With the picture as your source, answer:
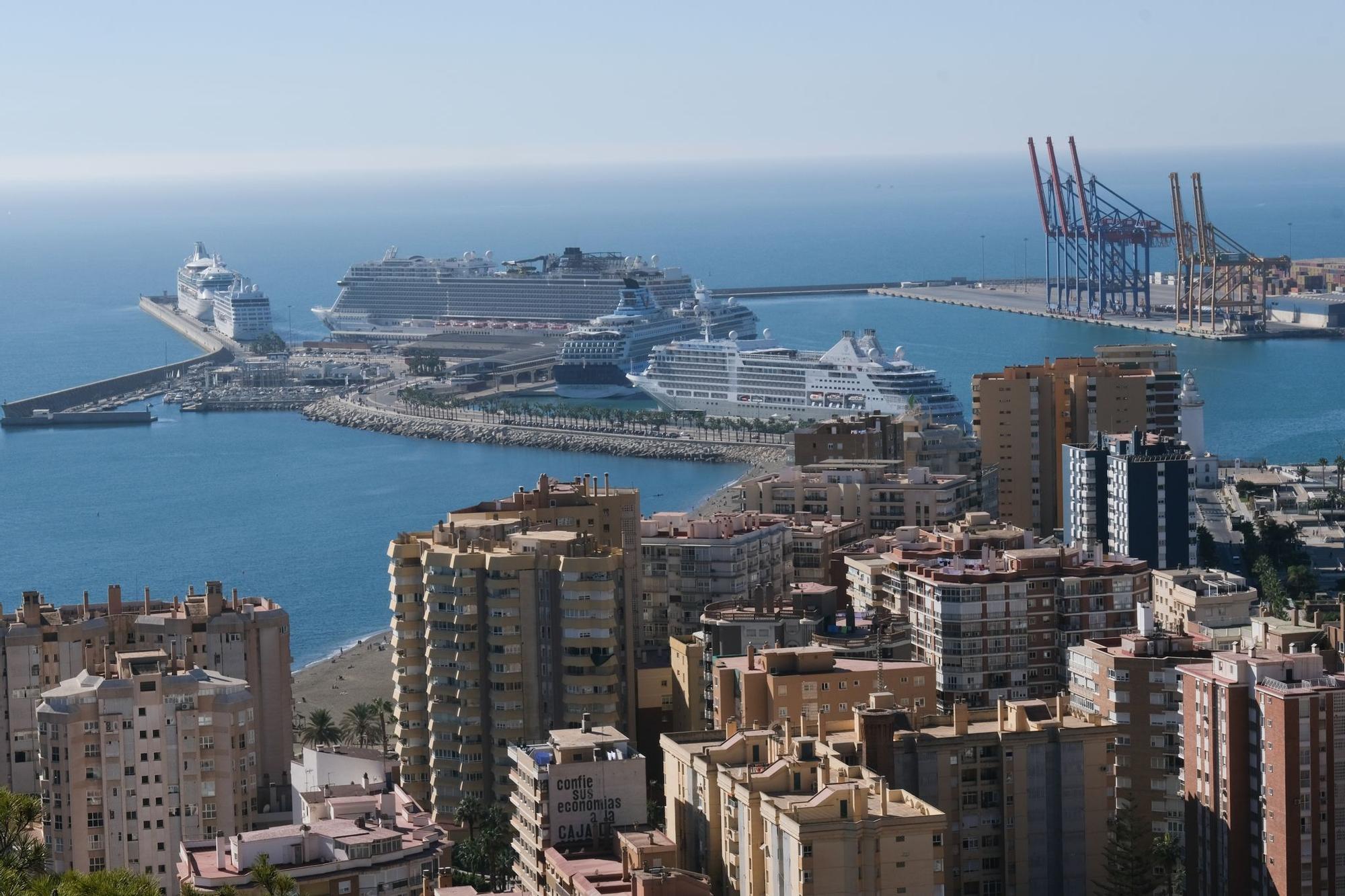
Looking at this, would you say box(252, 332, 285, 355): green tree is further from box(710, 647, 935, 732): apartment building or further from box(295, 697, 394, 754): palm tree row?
box(710, 647, 935, 732): apartment building

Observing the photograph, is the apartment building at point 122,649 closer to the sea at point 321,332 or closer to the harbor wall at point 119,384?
the sea at point 321,332

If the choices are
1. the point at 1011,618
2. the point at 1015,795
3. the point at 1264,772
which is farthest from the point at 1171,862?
the point at 1011,618

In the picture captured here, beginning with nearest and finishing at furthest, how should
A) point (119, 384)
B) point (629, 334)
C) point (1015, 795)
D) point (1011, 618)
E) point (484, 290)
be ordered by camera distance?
point (1015, 795) → point (1011, 618) → point (119, 384) → point (629, 334) → point (484, 290)

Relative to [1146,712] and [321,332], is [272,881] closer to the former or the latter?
[1146,712]

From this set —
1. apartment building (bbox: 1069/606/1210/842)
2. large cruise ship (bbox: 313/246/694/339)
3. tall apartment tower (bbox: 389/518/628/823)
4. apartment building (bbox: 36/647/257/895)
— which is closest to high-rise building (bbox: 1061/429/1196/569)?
tall apartment tower (bbox: 389/518/628/823)

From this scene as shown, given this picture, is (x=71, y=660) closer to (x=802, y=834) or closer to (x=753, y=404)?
(x=802, y=834)

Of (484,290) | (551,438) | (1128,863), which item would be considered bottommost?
(1128,863)

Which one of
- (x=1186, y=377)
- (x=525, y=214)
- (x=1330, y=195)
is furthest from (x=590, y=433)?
(x=525, y=214)
